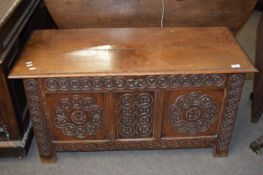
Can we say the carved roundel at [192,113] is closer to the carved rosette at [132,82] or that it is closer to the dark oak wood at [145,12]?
the carved rosette at [132,82]

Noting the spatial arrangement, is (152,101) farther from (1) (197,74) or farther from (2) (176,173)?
(2) (176,173)

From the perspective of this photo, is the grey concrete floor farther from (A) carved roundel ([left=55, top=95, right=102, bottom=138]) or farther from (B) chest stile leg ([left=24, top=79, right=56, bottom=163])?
(A) carved roundel ([left=55, top=95, right=102, bottom=138])

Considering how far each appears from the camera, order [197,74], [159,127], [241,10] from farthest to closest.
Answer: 1. [241,10]
2. [159,127]
3. [197,74]

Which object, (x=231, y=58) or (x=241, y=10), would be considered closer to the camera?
(x=231, y=58)

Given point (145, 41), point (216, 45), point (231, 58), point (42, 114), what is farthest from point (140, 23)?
point (42, 114)

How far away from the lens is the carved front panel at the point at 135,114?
1510 mm

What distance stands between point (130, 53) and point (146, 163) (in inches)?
24.8

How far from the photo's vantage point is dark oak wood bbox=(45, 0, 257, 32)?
2.07 m

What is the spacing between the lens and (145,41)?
167cm

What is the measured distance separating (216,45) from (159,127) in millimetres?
524

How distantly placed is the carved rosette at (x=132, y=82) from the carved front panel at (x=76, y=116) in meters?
0.06

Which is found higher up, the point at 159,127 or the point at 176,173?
the point at 159,127

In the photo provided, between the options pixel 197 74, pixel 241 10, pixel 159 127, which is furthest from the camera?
pixel 241 10

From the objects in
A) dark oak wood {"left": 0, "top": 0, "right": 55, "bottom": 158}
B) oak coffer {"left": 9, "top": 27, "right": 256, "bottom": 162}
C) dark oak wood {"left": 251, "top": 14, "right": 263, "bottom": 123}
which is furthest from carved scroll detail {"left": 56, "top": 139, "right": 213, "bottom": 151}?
dark oak wood {"left": 251, "top": 14, "right": 263, "bottom": 123}
